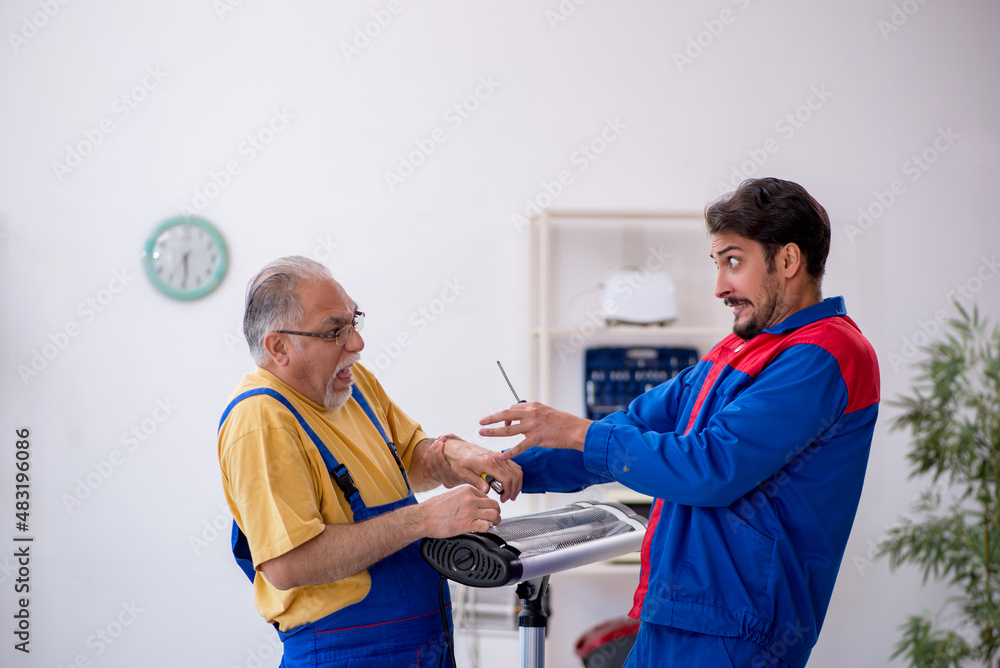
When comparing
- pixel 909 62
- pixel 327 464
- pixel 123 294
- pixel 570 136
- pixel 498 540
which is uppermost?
pixel 909 62

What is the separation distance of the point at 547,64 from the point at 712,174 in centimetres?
89

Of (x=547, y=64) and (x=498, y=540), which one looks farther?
(x=547, y=64)

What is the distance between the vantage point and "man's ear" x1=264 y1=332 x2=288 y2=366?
5.57 feet

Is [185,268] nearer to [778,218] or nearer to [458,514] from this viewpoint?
[458,514]

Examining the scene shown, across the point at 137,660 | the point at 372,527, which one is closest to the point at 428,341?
the point at 137,660

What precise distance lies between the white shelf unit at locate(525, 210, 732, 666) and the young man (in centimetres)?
181

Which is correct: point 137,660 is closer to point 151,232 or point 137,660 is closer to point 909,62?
point 151,232

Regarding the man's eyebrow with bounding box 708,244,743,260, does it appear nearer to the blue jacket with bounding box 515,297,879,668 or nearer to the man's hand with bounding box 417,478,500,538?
the blue jacket with bounding box 515,297,879,668

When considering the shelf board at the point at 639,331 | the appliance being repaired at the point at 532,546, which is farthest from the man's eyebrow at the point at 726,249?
the shelf board at the point at 639,331

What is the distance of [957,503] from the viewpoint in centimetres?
339

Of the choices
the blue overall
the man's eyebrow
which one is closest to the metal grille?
the blue overall

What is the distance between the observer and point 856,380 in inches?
59.0

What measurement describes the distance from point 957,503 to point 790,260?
94.7 inches

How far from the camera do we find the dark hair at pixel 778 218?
159 cm
